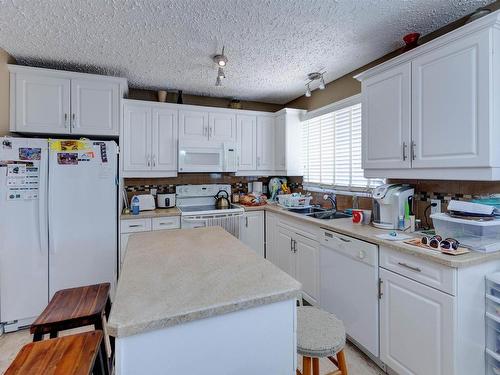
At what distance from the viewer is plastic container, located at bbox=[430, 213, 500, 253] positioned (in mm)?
1403

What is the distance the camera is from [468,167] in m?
1.51

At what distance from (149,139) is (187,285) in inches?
96.9

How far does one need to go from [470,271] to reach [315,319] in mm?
846

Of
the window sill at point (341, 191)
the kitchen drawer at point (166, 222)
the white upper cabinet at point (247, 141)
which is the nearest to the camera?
the window sill at point (341, 191)

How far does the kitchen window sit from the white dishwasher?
2.84 feet

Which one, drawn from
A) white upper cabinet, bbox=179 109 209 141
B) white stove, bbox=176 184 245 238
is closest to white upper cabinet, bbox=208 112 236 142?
white upper cabinet, bbox=179 109 209 141

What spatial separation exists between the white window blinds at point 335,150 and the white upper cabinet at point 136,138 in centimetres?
202

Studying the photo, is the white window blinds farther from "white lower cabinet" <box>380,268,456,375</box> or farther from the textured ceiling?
"white lower cabinet" <box>380,268,456,375</box>

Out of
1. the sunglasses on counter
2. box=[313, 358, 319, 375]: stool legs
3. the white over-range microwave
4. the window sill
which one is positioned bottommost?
box=[313, 358, 319, 375]: stool legs

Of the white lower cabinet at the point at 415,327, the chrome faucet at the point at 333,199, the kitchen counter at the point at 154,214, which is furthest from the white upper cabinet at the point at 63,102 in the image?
the white lower cabinet at the point at 415,327

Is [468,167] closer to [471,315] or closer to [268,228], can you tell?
[471,315]

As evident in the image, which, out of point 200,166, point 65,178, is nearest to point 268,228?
point 200,166

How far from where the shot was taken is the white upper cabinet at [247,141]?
353 cm

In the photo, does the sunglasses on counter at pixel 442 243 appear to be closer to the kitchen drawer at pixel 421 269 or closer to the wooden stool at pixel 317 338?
the kitchen drawer at pixel 421 269
